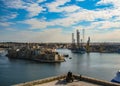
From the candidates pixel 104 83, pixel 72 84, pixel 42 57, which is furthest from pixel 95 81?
pixel 42 57

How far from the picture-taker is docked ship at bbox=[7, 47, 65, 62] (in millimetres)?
63244

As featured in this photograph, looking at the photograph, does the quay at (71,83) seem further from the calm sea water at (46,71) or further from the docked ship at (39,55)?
the docked ship at (39,55)

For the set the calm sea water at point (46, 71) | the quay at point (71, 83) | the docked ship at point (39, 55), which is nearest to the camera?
the quay at point (71, 83)

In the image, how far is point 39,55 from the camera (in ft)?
228

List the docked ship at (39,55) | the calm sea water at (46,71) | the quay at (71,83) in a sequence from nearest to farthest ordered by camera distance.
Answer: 1. the quay at (71,83)
2. the calm sea water at (46,71)
3. the docked ship at (39,55)

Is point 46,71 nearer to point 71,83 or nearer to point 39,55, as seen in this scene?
point 39,55

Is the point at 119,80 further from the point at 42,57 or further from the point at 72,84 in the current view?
the point at 42,57

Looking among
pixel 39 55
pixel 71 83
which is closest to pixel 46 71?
pixel 39 55

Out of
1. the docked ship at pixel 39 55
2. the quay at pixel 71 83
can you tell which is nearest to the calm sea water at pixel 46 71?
the docked ship at pixel 39 55

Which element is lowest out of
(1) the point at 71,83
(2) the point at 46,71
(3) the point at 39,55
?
(2) the point at 46,71

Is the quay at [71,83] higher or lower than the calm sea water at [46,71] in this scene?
higher

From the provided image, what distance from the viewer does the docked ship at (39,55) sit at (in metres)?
63.2

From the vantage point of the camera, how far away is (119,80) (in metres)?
16.0

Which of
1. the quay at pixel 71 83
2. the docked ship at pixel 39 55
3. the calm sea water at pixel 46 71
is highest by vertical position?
the quay at pixel 71 83
